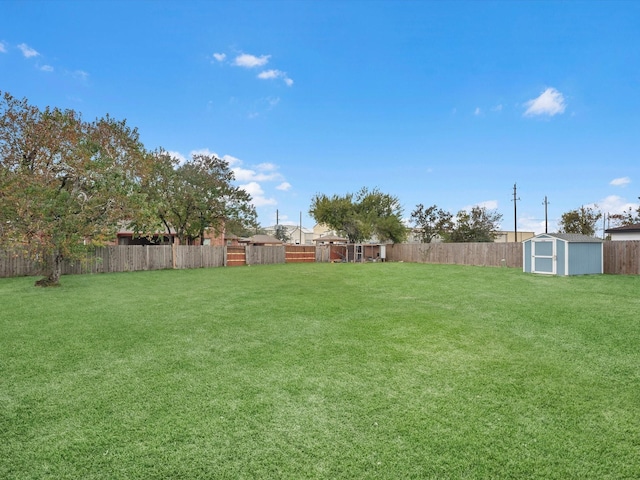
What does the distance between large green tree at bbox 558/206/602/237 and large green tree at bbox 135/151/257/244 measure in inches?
1143

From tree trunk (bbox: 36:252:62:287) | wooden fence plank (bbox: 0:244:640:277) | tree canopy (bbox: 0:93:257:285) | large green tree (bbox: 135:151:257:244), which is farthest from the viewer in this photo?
large green tree (bbox: 135:151:257:244)

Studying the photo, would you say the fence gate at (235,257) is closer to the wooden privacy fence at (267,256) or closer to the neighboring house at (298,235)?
the wooden privacy fence at (267,256)

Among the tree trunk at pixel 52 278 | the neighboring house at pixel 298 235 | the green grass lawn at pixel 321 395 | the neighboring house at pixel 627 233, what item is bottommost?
the green grass lawn at pixel 321 395

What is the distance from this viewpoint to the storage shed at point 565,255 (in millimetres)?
12906

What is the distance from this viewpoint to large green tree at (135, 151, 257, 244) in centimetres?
2039

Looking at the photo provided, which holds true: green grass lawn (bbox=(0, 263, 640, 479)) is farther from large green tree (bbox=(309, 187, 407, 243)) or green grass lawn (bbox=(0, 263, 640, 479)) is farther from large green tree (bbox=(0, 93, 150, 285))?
large green tree (bbox=(309, 187, 407, 243))

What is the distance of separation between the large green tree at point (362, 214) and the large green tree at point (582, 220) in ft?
53.2

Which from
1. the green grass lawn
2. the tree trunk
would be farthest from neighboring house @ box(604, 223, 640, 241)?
the tree trunk

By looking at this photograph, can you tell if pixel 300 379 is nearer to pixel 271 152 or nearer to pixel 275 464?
pixel 275 464

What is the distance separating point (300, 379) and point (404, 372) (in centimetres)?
105

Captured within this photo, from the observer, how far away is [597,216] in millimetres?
31141

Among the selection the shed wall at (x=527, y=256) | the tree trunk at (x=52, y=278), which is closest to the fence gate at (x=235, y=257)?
the tree trunk at (x=52, y=278)

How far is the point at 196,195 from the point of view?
69.9 feet

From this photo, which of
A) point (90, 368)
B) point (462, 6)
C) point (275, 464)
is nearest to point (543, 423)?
point (275, 464)
